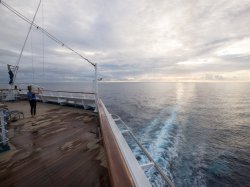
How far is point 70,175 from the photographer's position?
2801 millimetres

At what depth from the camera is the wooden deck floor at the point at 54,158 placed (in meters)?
2.70

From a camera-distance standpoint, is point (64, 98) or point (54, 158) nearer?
point (54, 158)

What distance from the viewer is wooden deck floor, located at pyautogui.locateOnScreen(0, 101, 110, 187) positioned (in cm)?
270

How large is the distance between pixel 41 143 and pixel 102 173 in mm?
2611

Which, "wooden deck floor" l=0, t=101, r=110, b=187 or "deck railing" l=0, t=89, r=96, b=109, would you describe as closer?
"wooden deck floor" l=0, t=101, r=110, b=187

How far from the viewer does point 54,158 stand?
347 cm

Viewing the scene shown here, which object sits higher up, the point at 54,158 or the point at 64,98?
the point at 64,98

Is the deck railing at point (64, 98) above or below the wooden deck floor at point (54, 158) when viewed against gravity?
above

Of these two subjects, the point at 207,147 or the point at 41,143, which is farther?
the point at 207,147

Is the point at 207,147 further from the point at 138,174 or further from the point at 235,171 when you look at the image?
the point at 138,174

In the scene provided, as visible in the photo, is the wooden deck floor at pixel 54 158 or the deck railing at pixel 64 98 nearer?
the wooden deck floor at pixel 54 158

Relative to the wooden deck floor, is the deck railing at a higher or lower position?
higher

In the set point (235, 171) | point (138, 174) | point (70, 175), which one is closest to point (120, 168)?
point (138, 174)

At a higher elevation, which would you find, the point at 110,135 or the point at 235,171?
the point at 110,135
